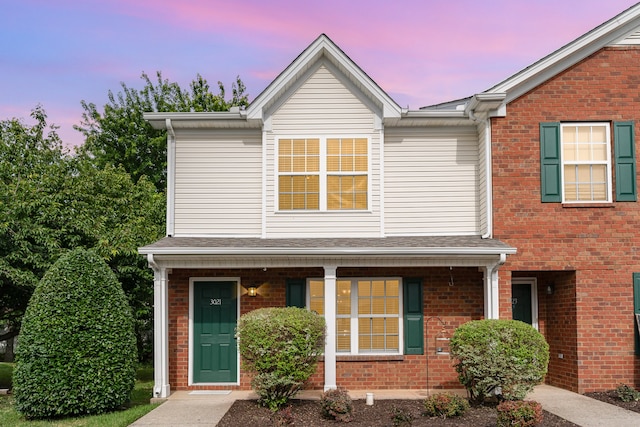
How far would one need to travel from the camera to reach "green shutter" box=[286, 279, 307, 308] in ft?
41.3

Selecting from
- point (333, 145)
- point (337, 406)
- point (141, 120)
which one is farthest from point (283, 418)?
point (141, 120)

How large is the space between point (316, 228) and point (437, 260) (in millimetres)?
2477

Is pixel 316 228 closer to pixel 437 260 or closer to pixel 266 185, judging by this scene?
pixel 266 185

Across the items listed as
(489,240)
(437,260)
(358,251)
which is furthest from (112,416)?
(489,240)

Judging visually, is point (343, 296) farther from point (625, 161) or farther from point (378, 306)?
point (625, 161)

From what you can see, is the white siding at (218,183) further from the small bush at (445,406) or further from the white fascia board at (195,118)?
the small bush at (445,406)

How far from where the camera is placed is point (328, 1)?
1046cm

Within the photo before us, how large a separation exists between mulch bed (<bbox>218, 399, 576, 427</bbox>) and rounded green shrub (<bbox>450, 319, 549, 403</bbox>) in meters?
0.46

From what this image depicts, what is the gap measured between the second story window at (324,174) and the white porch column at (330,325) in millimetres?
1608

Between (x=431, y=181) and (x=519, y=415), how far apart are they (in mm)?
5425

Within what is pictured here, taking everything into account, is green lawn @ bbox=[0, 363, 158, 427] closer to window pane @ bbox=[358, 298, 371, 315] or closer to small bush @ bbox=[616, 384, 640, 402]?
window pane @ bbox=[358, 298, 371, 315]

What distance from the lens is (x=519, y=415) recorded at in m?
8.59

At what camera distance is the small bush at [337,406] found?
31.3 ft

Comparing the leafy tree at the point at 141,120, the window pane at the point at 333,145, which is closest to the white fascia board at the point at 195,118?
the window pane at the point at 333,145
